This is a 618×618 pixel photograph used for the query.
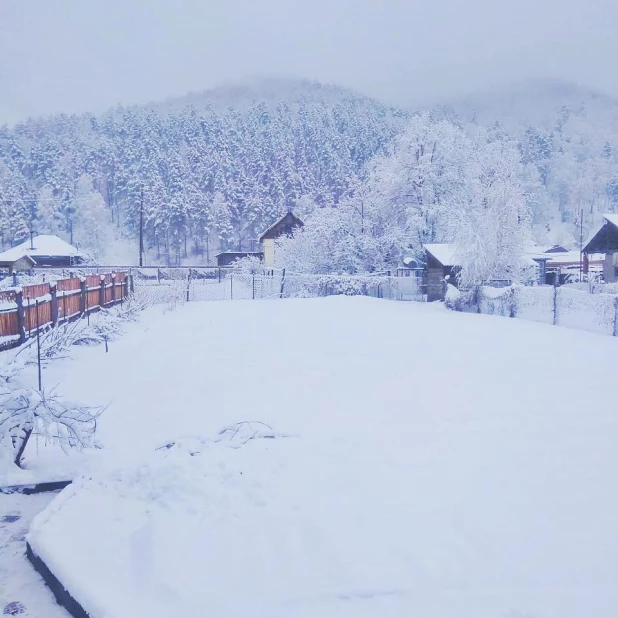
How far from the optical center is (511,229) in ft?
79.8

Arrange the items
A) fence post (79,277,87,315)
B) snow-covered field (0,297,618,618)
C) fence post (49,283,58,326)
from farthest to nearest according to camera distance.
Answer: fence post (79,277,87,315) < fence post (49,283,58,326) < snow-covered field (0,297,618,618)

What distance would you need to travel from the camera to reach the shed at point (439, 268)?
23750 millimetres

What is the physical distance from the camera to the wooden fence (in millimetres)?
9094

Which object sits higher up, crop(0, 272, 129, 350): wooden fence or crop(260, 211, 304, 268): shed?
crop(260, 211, 304, 268): shed

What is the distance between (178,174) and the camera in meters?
76.6

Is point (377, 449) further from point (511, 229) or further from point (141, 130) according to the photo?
point (141, 130)

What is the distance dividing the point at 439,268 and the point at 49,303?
18578mm

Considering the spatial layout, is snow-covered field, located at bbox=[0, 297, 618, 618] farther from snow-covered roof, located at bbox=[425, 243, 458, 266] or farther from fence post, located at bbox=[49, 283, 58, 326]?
snow-covered roof, located at bbox=[425, 243, 458, 266]

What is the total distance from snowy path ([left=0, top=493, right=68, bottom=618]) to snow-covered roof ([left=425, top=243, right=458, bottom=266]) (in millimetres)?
20850

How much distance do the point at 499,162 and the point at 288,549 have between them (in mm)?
35383

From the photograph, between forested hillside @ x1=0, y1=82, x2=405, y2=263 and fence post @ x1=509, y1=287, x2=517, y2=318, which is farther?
forested hillside @ x1=0, y1=82, x2=405, y2=263

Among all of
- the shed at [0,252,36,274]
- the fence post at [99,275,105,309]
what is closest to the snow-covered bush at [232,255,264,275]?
the shed at [0,252,36,274]

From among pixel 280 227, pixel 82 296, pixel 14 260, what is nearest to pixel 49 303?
pixel 82 296

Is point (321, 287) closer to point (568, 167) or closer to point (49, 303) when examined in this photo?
point (49, 303)
